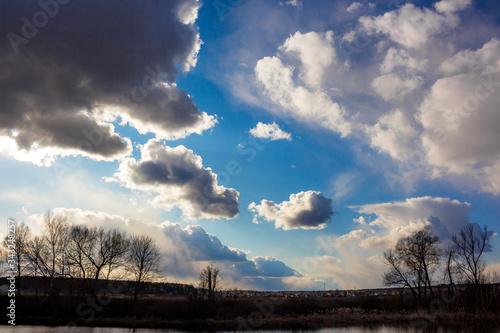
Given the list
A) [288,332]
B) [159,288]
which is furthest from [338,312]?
[159,288]

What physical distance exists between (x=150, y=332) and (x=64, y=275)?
86.5 ft

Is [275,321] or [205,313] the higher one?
[205,313]

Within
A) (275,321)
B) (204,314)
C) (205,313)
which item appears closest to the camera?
(275,321)

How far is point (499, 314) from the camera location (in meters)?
14.1

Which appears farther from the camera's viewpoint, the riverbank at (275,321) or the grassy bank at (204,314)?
the grassy bank at (204,314)

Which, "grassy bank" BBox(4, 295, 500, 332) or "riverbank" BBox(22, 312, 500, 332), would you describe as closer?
"riverbank" BBox(22, 312, 500, 332)

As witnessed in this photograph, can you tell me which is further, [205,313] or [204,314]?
[205,313]

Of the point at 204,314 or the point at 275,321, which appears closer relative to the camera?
the point at 275,321

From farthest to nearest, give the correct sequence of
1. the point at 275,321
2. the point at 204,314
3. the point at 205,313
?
the point at 205,313, the point at 204,314, the point at 275,321

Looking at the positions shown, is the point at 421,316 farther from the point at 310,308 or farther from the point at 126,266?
the point at 126,266

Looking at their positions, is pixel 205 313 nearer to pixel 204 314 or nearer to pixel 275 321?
pixel 204 314

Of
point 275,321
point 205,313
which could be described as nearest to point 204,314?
point 205,313

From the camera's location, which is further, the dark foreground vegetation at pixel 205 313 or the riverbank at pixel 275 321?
→ the dark foreground vegetation at pixel 205 313

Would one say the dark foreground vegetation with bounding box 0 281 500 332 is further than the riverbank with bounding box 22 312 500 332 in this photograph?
Yes
